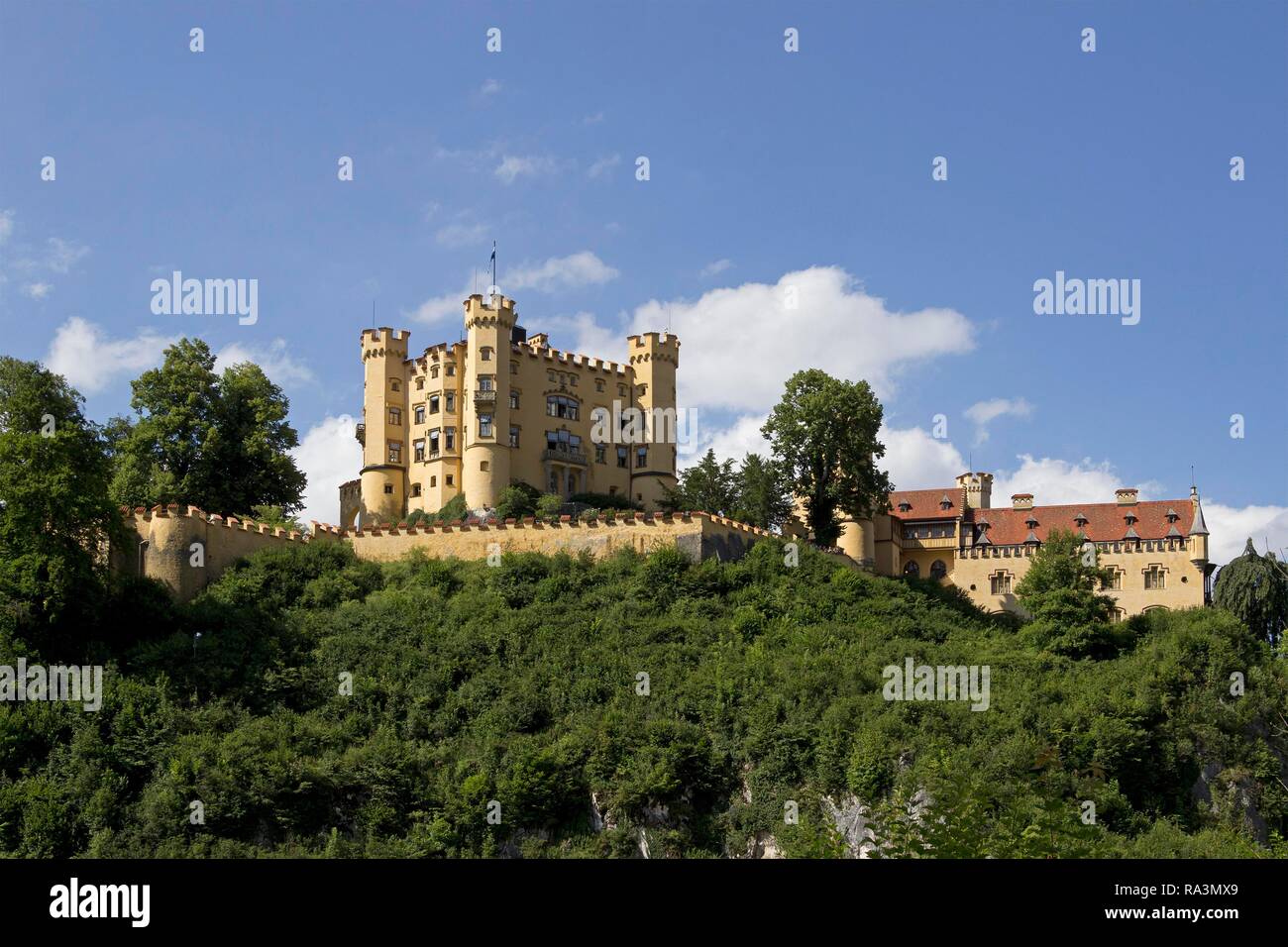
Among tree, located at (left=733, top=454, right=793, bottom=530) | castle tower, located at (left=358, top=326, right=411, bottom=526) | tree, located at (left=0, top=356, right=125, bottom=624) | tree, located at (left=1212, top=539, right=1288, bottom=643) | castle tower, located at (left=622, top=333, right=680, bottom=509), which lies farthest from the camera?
castle tower, located at (left=622, top=333, right=680, bottom=509)

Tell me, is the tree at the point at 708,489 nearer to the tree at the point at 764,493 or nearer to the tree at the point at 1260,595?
the tree at the point at 764,493

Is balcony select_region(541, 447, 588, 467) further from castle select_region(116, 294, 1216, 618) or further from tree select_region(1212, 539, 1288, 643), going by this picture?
tree select_region(1212, 539, 1288, 643)

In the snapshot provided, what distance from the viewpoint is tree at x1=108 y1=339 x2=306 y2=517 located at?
65062mm

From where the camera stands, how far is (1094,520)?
249 feet

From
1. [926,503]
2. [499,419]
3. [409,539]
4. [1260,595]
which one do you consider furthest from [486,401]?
[1260,595]

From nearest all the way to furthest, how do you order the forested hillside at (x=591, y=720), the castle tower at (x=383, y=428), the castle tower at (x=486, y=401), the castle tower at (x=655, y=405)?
the forested hillside at (x=591, y=720) < the castle tower at (x=486, y=401) < the castle tower at (x=383, y=428) < the castle tower at (x=655, y=405)

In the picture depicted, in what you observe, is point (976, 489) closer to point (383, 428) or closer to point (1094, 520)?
point (1094, 520)

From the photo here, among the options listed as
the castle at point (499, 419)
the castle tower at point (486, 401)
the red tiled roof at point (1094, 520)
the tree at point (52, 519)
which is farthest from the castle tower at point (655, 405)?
the tree at point (52, 519)

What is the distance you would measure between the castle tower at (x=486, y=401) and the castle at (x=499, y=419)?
0.05 metres

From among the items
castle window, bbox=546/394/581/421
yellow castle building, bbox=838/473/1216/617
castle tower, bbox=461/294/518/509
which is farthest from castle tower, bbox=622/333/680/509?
yellow castle building, bbox=838/473/1216/617

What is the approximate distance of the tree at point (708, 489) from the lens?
7106 cm

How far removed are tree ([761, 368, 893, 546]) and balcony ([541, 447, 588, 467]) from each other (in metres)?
12.2

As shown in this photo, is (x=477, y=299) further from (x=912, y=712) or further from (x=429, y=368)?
(x=912, y=712)
